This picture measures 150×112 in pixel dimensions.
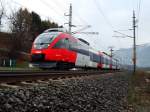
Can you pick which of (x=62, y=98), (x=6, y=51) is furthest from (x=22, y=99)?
(x=6, y=51)

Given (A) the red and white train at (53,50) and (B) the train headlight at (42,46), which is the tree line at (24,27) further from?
(B) the train headlight at (42,46)

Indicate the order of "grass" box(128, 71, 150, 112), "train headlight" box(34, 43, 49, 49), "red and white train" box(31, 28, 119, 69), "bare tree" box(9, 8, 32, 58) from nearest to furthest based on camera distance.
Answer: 1. "grass" box(128, 71, 150, 112)
2. "red and white train" box(31, 28, 119, 69)
3. "train headlight" box(34, 43, 49, 49)
4. "bare tree" box(9, 8, 32, 58)

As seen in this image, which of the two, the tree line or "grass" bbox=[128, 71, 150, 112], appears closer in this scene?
"grass" bbox=[128, 71, 150, 112]

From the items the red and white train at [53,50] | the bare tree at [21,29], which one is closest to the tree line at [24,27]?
the bare tree at [21,29]

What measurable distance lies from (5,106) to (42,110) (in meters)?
1.00

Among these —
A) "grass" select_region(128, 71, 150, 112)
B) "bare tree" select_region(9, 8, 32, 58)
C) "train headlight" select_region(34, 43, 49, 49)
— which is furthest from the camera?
"bare tree" select_region(9, 8, 32, 58)

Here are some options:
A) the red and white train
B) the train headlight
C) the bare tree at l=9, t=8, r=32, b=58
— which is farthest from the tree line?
the train headlight

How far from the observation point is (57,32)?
867 inches

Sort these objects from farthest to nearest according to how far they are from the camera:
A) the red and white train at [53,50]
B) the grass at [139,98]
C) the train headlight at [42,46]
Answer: the train headlight at [42,46]
the red and white train at [53,50]
the grass at [139,98]

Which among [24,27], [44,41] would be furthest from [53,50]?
[24,27]

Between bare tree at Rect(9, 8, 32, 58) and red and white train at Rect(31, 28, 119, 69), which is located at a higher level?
bare tree at Rect(9, 8, 32, 58)

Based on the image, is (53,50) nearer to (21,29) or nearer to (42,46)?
(42,46)

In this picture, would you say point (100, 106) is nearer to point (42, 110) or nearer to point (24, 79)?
point (24, 79)

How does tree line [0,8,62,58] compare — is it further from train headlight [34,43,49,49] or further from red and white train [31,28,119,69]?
train headlight [34,43,49,49]
